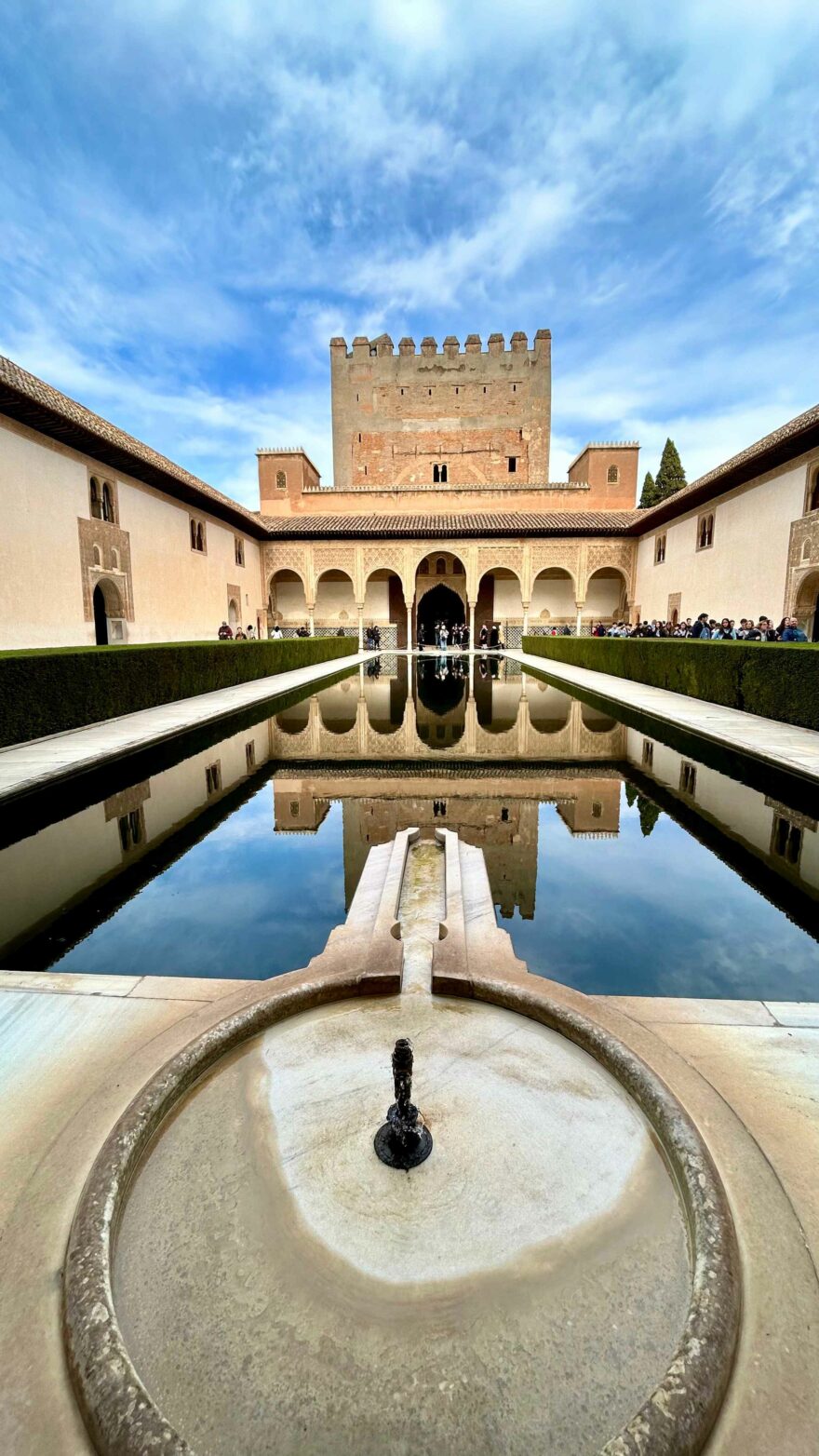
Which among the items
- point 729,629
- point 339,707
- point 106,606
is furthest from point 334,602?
point 339,707

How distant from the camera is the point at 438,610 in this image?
33.1 meters

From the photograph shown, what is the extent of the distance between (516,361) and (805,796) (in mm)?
34860

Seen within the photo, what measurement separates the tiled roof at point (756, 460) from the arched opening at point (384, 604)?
40.7ft

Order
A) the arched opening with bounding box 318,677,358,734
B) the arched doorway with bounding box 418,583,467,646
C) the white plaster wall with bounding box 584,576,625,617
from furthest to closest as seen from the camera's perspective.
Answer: the arched doorway with bounding box 418,583,467,646 → the white plaster wall with bounding box 584,576,625,617 → the arched opening with bounding box 318,677,358,734

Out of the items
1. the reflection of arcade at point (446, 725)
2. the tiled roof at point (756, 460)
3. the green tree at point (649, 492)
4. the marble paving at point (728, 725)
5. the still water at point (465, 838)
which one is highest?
the green tree at point (649, 492)

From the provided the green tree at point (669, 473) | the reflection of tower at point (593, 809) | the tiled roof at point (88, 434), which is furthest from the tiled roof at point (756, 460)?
the green tree at point (669, 473)

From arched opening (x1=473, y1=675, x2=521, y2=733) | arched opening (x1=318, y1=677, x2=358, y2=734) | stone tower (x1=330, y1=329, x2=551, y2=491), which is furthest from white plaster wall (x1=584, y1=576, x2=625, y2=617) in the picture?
arched opening (x1=318, y1=677, x2=358, y2=734)

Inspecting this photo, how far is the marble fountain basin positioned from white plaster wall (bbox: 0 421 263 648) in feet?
37.5

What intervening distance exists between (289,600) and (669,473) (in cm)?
2321

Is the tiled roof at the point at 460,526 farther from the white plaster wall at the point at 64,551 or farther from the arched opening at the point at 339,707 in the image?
the arched opening at the point at 339,707

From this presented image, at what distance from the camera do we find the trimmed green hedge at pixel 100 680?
6.64 m

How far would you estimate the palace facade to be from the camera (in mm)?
12141

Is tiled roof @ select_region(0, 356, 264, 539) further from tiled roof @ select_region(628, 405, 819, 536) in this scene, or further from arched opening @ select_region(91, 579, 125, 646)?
tiled roof @ select_region(628, 405, 819, 536)

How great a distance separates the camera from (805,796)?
4.73 m
